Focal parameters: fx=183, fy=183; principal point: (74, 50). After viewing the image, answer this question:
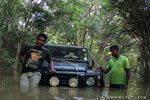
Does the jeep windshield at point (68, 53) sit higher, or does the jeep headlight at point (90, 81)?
the jeep windshield at point (68, 53)

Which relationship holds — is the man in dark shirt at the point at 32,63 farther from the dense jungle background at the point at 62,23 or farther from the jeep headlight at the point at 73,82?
the dense jungle background at the point at 62,23

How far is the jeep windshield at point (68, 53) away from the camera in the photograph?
581cm

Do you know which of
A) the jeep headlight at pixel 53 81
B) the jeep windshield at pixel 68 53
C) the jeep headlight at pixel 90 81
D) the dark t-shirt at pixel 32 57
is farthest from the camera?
the jeep windshield at pixel 68 53

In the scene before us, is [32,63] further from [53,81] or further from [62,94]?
[62,94]

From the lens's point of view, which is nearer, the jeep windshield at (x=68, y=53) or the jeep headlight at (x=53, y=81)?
the jeep headlight at (x=53, y=81)

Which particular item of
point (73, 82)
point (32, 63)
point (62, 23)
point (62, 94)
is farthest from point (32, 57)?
point (62, 23)

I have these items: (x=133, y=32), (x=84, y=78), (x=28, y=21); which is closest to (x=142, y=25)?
(x=133, y=32)

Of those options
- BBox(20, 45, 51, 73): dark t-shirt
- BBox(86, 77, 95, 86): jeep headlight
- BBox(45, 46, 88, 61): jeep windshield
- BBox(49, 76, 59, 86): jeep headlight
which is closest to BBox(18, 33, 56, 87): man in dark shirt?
BBox(20, 45, 51, 73): dark t-shirt

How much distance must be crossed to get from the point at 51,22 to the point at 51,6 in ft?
3.36

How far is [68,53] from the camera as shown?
5.89m

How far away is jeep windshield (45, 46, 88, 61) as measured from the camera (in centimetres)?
581

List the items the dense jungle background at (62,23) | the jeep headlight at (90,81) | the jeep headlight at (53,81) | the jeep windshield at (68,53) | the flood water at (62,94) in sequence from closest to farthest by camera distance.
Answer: the flood water at (62,94)
the jeep headlight at (53,81)
the jeep headlight at (90,81)
the jeep windshield at (68,53)
the dense jungle background at (62,23)

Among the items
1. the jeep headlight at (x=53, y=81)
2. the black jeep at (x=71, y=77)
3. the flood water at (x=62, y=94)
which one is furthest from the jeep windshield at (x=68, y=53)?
the flood water at (x=62, y=94)

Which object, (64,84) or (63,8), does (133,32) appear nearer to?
(63,8)
